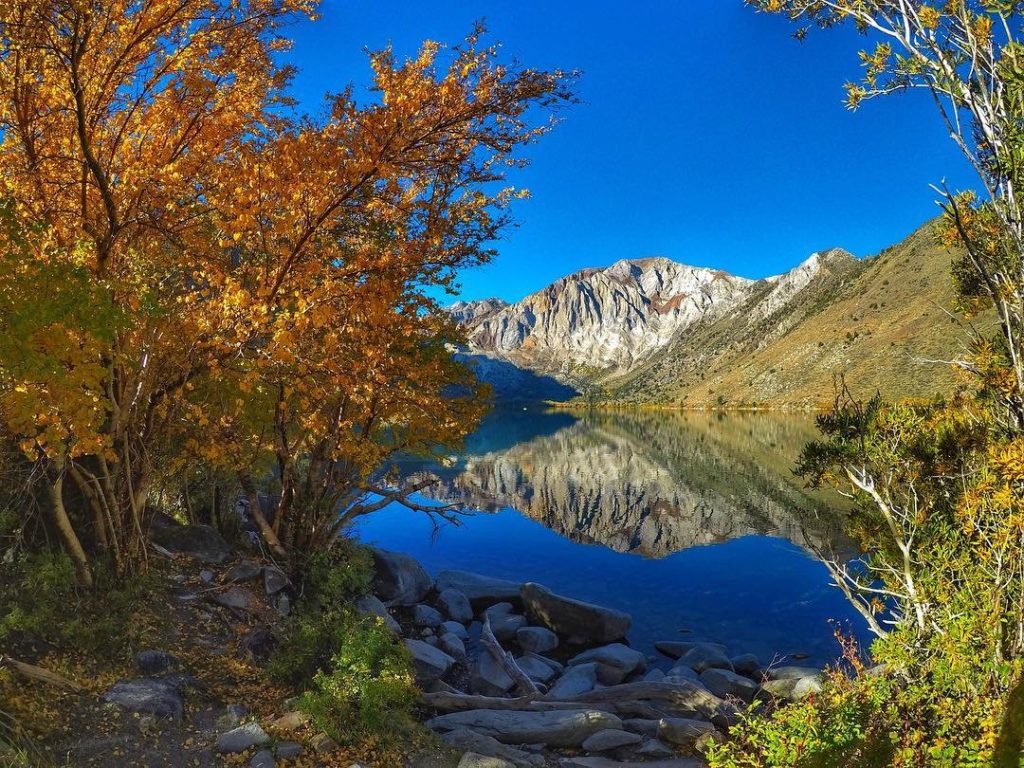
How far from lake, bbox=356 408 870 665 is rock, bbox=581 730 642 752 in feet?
16.2

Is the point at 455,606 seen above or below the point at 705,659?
above

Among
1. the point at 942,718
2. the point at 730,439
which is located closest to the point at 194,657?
the point at 942,718

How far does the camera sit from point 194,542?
17.8 meters

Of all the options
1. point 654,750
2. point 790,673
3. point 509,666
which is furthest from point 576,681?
point 790,673

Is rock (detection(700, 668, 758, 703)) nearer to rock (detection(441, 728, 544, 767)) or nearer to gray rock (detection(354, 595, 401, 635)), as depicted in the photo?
rock (detection(441, 728, 544, 767))

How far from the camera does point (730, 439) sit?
9950 cm

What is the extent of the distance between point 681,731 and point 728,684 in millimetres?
6985

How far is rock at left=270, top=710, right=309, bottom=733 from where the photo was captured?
32.8ft

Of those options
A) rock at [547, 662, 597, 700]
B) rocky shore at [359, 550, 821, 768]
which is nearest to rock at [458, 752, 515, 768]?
rocky shore at [359, 550, 821, 768]

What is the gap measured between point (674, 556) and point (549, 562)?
781 cm

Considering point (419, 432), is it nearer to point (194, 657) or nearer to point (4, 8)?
point (194, 657)

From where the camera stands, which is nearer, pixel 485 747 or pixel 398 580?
pixel 485 747

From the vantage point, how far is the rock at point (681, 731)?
11.8m

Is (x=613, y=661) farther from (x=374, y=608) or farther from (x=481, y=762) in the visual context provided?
(x=481, y=762)
